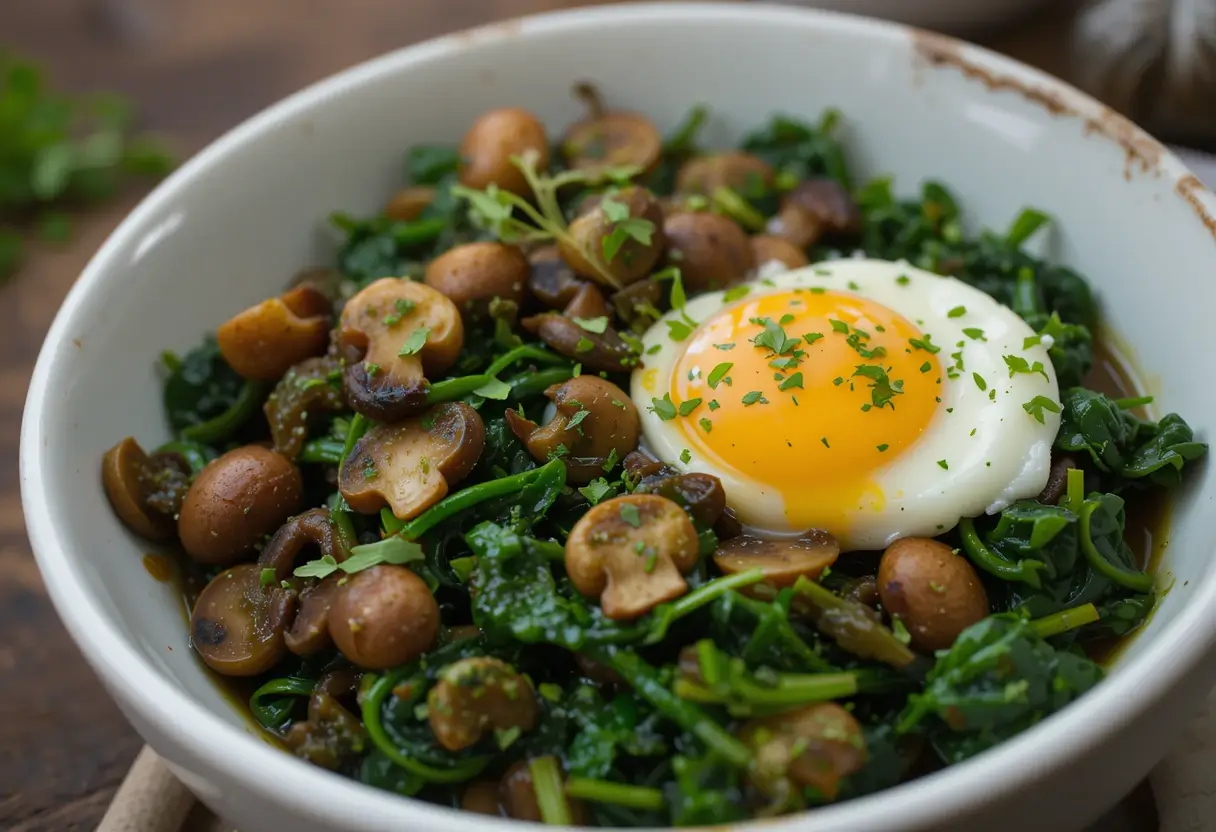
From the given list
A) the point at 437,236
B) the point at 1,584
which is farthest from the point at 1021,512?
the point at 1,584

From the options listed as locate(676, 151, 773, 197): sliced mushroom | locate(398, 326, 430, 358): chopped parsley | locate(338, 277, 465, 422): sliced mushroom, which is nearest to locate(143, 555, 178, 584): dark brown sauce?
locate(338, 277, 465, 422): sliced mushroom

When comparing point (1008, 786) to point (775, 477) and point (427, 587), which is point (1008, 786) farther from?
point (427, 587)

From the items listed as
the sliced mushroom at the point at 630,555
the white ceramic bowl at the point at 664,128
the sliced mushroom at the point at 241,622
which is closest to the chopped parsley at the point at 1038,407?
the white ceramic bowl at the point at 664,128

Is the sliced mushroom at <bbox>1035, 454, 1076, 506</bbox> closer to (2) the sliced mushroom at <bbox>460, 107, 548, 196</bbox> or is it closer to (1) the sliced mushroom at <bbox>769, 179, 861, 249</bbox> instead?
(1) the sliced mushroom at <bbox>769, 179, 861, 249</bbox>

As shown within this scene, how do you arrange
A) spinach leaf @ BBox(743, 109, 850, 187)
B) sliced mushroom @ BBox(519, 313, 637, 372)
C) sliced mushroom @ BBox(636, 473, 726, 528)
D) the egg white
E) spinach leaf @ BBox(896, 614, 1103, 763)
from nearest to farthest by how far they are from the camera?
spinach leaf @ BBox(896, 614, 1103, 763), sliced mushroom @ BBox(636, 473, 726, 528), the egg white, sliced mushroom @ BBox(519, 313, 637, 372), spinach leaf @ BBox(743, 109, 850, 187)

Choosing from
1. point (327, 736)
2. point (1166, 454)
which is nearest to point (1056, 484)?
point (1166, 454)

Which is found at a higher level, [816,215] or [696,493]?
[816,215]

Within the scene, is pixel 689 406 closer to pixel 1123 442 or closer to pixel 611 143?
pixel 1123 442
